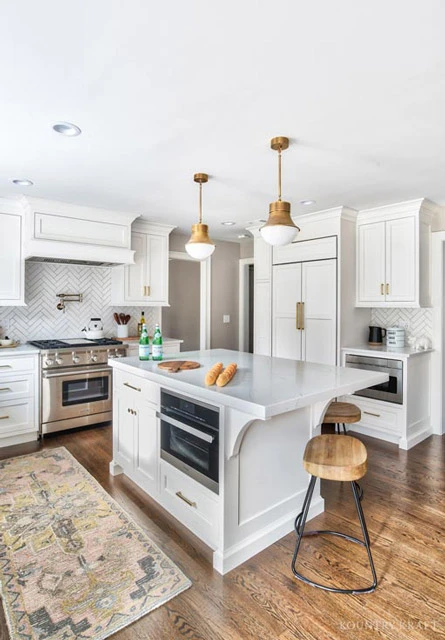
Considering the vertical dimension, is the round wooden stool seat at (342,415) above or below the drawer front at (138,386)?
below

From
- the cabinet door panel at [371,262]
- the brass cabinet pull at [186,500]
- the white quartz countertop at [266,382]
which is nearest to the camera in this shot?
the white quartz countertop at [266,382]

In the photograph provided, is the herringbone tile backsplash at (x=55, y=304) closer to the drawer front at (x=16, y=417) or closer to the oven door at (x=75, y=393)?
the oven door at (x=75, y=393)

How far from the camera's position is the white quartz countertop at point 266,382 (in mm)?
1703

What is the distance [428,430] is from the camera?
4043 millimetres

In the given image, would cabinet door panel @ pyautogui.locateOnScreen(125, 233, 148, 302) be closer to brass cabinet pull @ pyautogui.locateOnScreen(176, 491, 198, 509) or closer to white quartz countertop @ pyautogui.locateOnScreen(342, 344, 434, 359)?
white quartz countertop @ pyautogui.locateOnScreen(342, 344, 434, 359)

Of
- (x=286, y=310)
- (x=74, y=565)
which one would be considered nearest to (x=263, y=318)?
(x=286, y=310)

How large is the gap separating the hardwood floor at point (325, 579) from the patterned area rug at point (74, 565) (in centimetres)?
8

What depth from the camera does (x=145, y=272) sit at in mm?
4793

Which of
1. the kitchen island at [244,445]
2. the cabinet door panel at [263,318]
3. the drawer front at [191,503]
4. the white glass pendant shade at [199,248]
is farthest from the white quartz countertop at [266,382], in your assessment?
the cabinet door panel at [263,318]

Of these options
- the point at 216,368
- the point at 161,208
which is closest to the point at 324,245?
the point at 161,208

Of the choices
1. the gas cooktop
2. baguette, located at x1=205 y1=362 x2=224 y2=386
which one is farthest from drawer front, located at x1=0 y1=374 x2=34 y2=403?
baguette, located at x1=205 y1=362 x2=224 y2=386

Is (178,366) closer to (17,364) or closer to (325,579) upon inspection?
(325,579)

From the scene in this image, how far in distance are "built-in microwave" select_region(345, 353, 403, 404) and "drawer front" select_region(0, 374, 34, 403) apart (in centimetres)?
330

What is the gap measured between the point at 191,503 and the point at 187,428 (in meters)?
0.43
